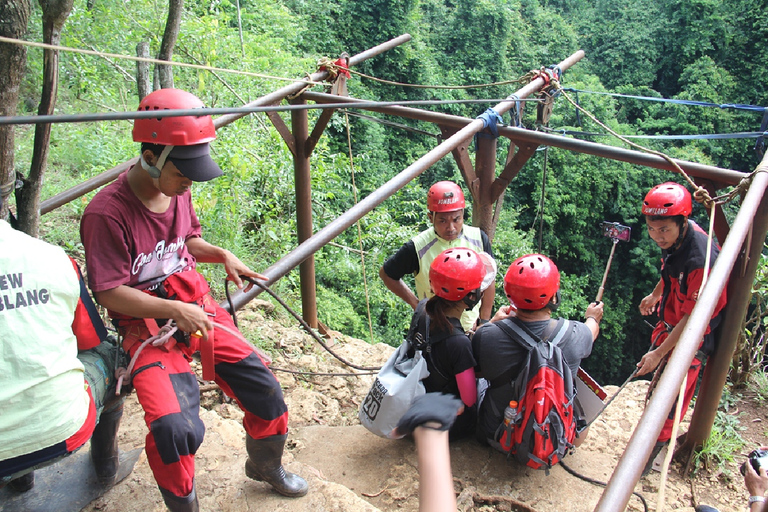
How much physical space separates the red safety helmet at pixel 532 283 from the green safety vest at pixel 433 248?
781mm

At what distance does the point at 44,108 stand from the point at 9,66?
0.77ft

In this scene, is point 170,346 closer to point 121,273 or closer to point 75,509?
point 121,273

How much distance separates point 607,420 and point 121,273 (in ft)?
11.9

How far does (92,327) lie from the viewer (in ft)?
7.32

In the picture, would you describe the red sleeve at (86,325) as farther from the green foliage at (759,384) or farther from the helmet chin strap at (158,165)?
the green foliage at (759,384)

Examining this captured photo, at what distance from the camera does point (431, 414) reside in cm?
133

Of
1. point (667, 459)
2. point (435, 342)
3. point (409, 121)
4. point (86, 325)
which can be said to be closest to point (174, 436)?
point (86, 325)

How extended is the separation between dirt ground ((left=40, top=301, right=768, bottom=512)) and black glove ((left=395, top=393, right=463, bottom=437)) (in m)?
1.46

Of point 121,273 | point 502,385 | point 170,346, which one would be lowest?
point 502,385

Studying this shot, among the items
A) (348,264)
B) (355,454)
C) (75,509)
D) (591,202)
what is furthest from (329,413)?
(591,202)

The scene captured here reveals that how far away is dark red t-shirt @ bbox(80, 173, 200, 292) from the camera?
2072mm

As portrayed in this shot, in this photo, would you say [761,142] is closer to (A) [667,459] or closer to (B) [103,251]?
(A) [667,459]

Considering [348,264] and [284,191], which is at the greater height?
[284,191]

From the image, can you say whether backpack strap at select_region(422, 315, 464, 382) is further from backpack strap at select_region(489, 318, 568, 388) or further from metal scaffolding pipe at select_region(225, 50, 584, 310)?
metal scaffolding pipe at select_region(225, 50, 584, 310)
